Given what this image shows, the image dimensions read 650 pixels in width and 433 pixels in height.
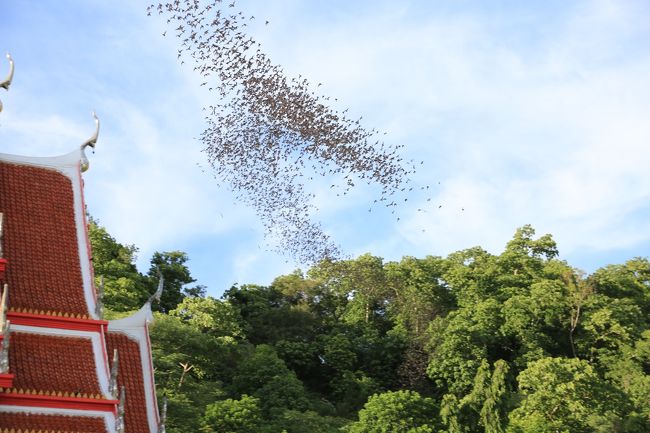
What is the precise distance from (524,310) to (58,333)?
129ft

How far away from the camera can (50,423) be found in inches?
611

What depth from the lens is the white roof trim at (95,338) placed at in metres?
16.2

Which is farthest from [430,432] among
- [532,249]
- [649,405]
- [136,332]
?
[532,249]

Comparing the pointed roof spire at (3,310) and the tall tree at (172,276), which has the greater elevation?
the tall tree at (172,276)

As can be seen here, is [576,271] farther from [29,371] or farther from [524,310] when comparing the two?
[29,371]

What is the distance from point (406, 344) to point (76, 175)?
36.9 m

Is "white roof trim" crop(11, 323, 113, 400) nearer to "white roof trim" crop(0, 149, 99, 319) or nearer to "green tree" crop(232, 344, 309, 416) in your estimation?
"white roof trim" crop(0, 149, 99, 319)

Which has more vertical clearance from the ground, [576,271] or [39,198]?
[576,271]

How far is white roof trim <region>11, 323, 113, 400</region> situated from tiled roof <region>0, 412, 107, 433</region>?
55cm

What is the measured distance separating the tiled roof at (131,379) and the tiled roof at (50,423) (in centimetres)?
107

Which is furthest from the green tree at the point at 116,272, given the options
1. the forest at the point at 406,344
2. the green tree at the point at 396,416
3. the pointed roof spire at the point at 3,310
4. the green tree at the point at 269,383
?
the pointed roof spire at the point at 3,310

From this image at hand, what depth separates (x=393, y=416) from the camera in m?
38.1

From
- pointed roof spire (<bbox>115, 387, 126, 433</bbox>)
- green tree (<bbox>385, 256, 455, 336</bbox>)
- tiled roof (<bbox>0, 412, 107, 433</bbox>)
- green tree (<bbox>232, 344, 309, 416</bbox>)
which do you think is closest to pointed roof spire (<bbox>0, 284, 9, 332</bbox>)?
tiled roof (<bbox>0, 412, 107, 433</bbox>)

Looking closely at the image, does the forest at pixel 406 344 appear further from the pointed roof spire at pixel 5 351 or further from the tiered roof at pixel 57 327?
the pointed roof spire at pixel 5 351
